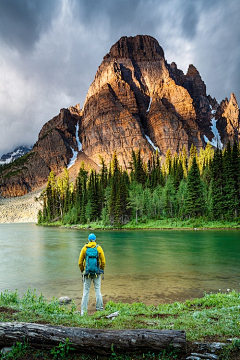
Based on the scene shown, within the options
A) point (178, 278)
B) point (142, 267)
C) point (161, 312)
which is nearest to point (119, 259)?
point (142, 267)

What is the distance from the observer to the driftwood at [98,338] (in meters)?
4.95

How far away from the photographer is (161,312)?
839cm

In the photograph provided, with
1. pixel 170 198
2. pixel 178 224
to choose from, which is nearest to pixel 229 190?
pixel 178 224

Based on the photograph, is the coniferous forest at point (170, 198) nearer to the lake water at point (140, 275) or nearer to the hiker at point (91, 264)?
the lake water at point (140, 275)

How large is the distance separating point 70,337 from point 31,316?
258cm

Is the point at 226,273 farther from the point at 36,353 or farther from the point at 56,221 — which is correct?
the point at 56,221

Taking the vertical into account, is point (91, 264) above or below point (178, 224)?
above

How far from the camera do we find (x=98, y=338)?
197 inches

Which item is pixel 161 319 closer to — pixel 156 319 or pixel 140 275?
pixel 156 319

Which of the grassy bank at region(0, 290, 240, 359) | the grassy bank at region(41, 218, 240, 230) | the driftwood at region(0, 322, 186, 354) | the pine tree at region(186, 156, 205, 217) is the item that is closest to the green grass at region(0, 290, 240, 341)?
the grassy bank at region(0, 290, 240, 359)

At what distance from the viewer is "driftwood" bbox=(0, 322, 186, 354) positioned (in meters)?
4.95

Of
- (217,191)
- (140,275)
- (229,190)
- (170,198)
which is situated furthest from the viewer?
(170,198)

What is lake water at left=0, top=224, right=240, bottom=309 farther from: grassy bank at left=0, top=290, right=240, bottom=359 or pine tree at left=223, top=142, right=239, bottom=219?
pine tree at left=223, top=142, right=239, bottom=219

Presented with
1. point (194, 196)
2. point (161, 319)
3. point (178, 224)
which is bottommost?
point (178, 224)
